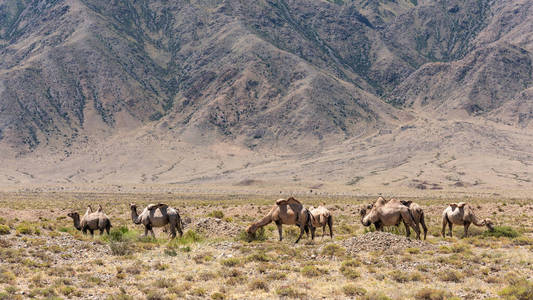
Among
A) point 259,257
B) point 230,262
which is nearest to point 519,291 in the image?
point 259,257

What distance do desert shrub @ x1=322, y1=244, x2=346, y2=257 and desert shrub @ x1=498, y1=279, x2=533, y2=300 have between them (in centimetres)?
634

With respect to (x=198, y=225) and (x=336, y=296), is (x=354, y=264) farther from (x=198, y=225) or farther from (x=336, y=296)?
(x=198, y=225)

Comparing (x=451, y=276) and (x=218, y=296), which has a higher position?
(x=218, y=296)

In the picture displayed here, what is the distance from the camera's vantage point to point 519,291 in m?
12.7

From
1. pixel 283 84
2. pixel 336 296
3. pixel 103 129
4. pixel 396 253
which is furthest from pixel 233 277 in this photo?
pixel 283 84

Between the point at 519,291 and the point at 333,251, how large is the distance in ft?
24.1

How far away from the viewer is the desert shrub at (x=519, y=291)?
492 inches

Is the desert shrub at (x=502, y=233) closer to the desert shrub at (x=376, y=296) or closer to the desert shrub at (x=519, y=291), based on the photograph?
the desert shrub at (x=519, y=291)

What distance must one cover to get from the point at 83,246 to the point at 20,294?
21.6 ft

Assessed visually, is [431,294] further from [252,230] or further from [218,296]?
[252,230]

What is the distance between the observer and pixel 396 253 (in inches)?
715

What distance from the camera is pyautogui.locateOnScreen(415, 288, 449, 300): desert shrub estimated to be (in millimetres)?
12767

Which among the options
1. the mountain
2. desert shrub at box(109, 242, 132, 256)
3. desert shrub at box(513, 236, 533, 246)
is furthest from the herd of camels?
the mountain

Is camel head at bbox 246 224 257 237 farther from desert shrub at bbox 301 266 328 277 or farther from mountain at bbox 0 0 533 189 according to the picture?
mountain at bbox 0 0 533 189
